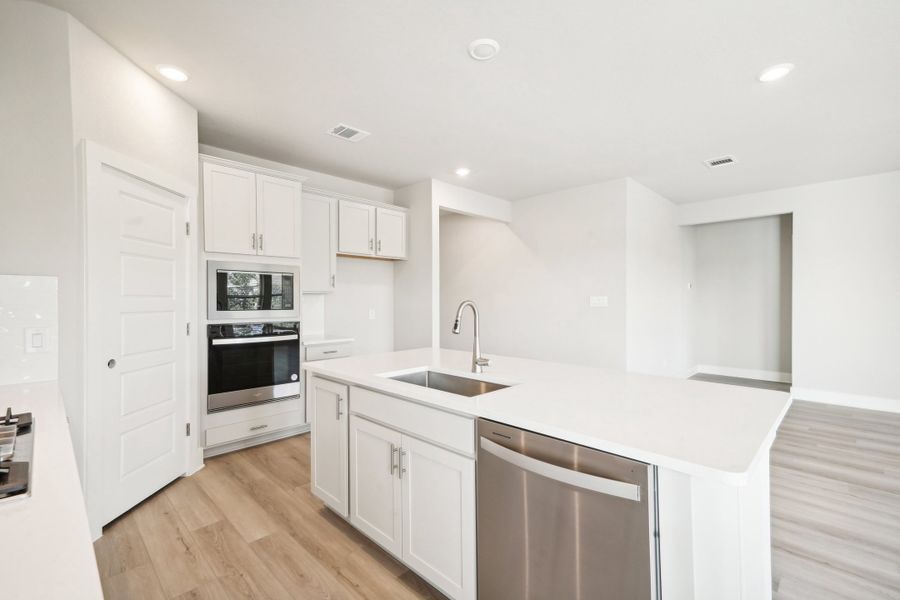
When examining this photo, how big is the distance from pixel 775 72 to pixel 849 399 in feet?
14.4

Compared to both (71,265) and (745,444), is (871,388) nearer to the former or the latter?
(745,444)

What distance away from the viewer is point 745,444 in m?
1.10

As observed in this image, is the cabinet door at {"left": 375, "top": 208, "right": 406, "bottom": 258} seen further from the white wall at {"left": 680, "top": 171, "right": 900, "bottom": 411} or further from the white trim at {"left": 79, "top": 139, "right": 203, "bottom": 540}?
the white wall at {"left": 680, "top": 171, "right": 900, "bottom": 411}

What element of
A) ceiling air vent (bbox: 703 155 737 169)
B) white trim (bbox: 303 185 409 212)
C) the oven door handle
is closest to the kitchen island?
the oven door handle

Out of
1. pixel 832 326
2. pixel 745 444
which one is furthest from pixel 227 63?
pixel 832 326

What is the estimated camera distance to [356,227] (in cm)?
431

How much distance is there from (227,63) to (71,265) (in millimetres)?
1391

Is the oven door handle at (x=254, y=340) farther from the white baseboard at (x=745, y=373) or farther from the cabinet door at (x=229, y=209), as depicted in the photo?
the white baseboard at (x=745, y=373)

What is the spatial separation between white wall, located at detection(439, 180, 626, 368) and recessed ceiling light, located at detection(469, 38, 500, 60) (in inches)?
115

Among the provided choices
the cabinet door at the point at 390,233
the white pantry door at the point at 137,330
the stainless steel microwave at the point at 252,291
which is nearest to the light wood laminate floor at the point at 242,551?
the white pantry door at the point at 137,330

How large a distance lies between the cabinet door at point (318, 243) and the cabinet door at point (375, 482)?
2213mm

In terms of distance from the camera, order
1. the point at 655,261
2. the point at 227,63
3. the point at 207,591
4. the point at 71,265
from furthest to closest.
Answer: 1. the point at 655,261
2. the point at 227,63
3. the point at 71,265
4. the point at 207,591

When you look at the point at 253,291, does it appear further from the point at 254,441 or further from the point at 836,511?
the point at 836,511

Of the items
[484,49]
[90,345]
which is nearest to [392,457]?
[90,345]
